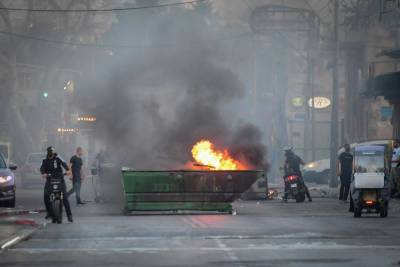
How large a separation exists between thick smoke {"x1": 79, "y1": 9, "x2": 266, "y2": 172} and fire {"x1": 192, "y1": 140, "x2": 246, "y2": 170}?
0.32 metres

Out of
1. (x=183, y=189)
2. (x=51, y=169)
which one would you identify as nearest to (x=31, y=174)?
(x=183, y=189)

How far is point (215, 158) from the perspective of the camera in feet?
102

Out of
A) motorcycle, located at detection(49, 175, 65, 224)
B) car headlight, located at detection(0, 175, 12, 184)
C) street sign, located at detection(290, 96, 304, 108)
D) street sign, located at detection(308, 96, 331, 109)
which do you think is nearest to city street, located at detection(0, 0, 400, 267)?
motorcycle, located at detection(49, 175, 65, 224)

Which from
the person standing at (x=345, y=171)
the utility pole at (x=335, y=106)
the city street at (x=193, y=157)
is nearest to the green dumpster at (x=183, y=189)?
the city street at (x=193, y=157)

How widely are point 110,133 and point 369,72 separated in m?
28.7

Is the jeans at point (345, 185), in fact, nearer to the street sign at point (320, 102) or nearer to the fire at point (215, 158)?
the fire at point (215, 158)

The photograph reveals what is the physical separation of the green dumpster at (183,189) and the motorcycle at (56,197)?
2027mm

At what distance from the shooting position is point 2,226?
23016mm

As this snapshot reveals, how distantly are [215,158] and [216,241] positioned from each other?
1202 centimetres

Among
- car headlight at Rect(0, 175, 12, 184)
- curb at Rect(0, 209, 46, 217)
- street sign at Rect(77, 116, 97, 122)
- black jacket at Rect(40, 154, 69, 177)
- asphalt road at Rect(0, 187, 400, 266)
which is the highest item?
street sign at Rect(77, 116, 97, 122)

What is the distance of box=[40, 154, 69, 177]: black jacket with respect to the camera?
24.9m

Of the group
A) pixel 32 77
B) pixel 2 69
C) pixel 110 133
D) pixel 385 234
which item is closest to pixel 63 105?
pixel 32 77

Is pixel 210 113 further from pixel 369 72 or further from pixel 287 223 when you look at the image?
pixel 369 72

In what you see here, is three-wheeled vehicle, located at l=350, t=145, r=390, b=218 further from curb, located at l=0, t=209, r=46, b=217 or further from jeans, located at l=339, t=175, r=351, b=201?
curb, located at l=0, t=209, r=46, b=217
